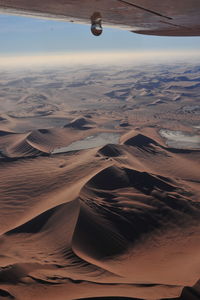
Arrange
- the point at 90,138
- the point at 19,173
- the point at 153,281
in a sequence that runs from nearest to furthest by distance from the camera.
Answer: the point at 153,281 < the point at 19,173 < the point at 90,138

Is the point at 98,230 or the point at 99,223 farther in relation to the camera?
the point at 99,223

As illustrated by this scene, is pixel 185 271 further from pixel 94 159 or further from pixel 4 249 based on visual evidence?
pixel 94 159

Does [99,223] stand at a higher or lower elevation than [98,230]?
higher

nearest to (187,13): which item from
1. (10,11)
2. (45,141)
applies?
(10,11)

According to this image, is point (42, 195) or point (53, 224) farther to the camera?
point (42, 195)

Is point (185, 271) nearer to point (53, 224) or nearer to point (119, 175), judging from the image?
point (53, 224)

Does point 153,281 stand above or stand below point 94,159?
below

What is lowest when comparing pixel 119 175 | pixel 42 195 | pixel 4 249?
pixel 4 249

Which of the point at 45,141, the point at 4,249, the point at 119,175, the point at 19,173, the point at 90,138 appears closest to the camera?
the point at 4,249
